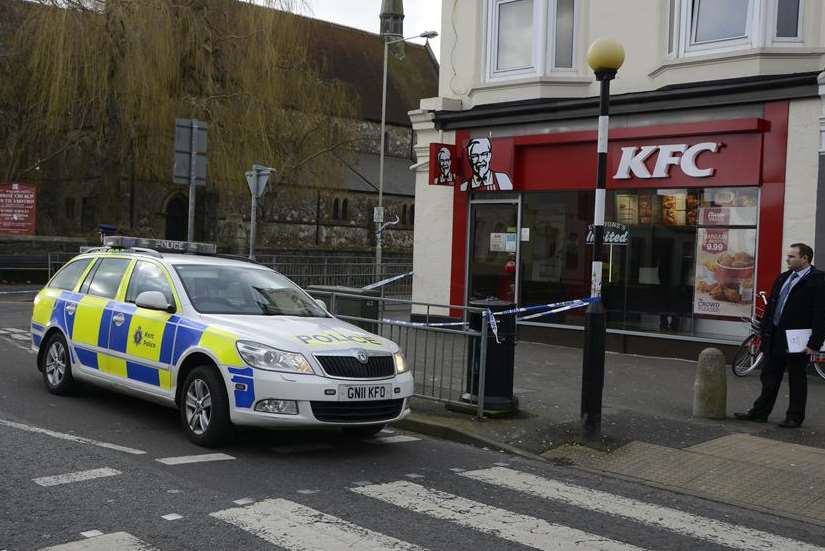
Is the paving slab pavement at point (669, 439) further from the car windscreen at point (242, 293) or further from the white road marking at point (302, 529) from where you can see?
the white road marking at point (302, 529)

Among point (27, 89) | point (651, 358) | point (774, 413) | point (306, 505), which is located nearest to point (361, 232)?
point (27, 89)

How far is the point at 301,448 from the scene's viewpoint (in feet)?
24.9

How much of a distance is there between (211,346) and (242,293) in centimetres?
117

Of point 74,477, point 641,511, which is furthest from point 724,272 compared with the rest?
point 74,477

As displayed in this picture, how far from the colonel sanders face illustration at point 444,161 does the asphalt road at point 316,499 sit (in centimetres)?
893

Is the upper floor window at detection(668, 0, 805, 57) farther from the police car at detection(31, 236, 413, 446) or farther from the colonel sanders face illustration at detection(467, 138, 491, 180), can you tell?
the police car at detection(31, 236, 413, 446)

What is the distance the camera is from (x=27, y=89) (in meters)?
27.8

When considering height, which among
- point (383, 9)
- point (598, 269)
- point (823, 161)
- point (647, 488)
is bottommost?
point (647, 488)

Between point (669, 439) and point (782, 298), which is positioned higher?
point (782, 298)

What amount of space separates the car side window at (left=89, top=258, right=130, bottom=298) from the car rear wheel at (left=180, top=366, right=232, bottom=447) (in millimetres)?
1978

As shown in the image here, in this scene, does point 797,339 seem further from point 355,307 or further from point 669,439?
point 355,307

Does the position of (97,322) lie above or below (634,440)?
above

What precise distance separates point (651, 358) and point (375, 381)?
314 inches

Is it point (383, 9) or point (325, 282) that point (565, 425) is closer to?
point (325, 282)
